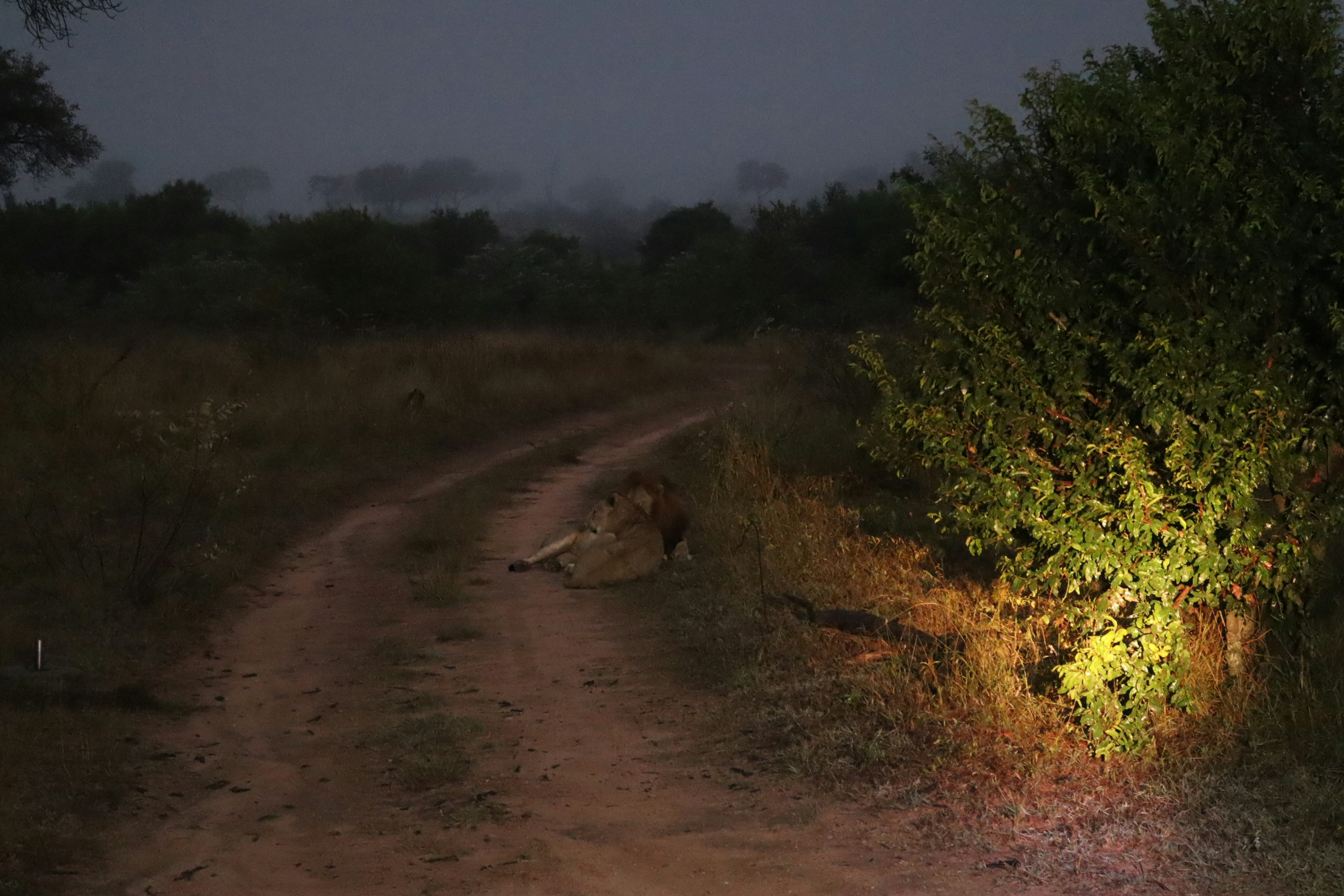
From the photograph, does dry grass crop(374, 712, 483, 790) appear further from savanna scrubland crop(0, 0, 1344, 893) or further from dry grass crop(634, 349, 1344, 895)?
dry grass crop(634, 349, 1344, 895)

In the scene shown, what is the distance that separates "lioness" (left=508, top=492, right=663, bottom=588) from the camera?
28.1 feet

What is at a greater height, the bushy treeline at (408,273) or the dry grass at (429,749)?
the bushy treeline at (408,273)

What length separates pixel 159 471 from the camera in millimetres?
10461

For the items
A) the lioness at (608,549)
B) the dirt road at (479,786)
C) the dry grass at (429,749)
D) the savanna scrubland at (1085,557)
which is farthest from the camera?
the lioness at (608,549)

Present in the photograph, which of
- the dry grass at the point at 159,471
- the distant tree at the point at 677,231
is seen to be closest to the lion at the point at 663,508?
the dry grass at the point at 159,471

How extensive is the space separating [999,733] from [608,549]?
13.7 ft

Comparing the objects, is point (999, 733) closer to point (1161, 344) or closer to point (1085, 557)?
point (1085, 557)

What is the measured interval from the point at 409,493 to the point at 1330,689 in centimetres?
903

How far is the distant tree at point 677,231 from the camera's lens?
5756 cm

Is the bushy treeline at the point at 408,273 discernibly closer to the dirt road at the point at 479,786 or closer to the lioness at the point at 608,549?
the lioness at the point at 608,549

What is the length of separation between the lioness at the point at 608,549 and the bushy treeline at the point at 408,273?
10693mm

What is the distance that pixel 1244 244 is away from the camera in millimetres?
4574

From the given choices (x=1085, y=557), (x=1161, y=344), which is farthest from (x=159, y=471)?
(x=1161, y=344)

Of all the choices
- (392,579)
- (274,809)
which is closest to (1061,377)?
(274,809)
